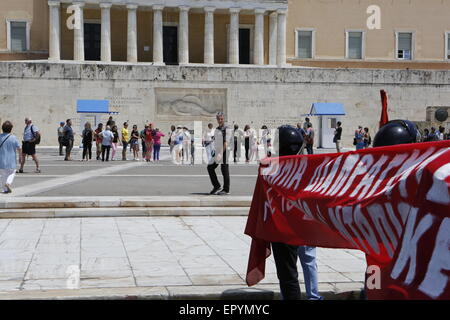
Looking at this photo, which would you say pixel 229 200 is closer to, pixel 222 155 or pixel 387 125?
pixel 222 155

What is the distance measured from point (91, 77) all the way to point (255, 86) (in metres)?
9.93

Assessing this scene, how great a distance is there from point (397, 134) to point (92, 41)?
163 feet

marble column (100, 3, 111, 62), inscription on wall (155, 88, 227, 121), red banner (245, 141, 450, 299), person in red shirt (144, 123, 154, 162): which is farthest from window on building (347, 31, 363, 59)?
red banner (245, 141, 450, 299)

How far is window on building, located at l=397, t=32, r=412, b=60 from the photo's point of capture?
174ft

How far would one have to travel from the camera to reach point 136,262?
20.7ft

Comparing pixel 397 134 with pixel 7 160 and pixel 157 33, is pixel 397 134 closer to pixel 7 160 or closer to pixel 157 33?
pixel 7 160

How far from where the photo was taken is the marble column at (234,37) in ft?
162

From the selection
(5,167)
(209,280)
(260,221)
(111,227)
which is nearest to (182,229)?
(111,227)

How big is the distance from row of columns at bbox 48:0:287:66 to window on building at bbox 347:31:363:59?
616 centimetres

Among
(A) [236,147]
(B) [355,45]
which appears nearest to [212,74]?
(A) [236,147]

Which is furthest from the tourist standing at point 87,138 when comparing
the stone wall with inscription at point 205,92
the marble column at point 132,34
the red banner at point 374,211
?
the marble column at point 132,34

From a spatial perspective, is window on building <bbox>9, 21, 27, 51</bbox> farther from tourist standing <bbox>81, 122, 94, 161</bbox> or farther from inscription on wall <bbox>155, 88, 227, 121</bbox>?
tourist standing <bbox>81, 122, 94, 161</bbox>

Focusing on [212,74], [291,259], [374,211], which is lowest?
[291,259]

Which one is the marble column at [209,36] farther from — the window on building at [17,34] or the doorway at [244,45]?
the window on building at [17,34]
